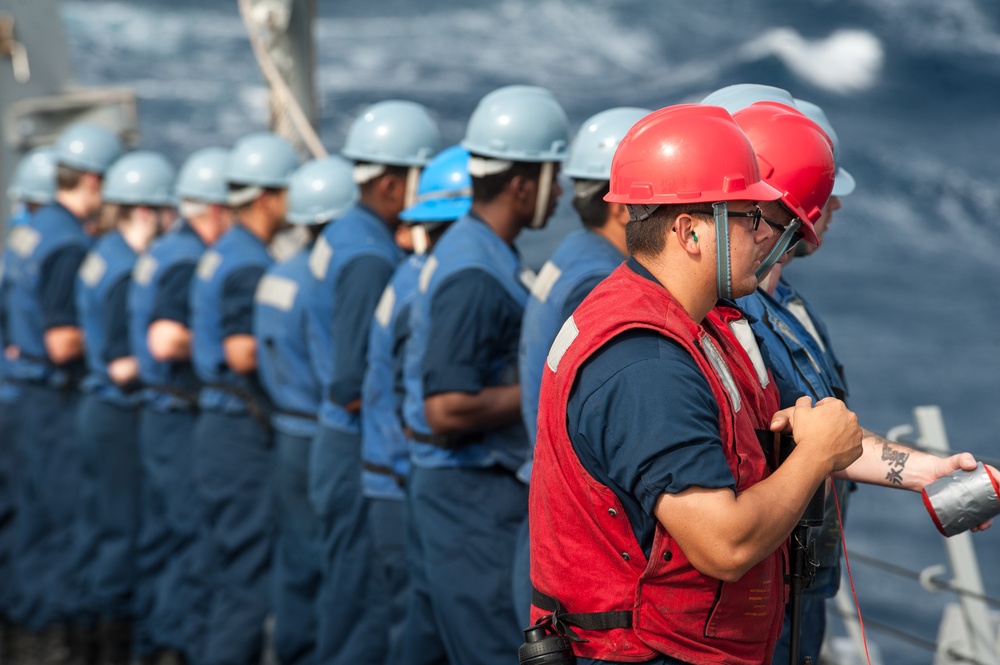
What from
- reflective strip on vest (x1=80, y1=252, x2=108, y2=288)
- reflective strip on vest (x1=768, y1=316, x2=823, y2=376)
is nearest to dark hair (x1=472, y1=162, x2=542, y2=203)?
reflective strip on vest (x1=768, y1=316, x2=823, y2=376)

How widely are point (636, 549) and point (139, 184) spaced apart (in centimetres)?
610

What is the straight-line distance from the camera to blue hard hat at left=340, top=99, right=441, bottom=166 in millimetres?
5582

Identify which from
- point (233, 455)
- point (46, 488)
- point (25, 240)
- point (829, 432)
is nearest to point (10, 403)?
point (46, 488)

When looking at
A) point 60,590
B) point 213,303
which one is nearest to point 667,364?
point 213,303

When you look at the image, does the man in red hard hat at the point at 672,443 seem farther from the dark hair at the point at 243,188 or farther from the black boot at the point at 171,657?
the black boot at the point at 171,657

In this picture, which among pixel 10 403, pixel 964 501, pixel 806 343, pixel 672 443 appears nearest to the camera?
pixel 672 443

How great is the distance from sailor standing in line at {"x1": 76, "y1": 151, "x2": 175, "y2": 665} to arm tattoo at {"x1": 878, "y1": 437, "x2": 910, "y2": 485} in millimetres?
5217

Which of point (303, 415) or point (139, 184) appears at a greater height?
point (139, 184)

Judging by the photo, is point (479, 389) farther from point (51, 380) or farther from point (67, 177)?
point (67, 177)

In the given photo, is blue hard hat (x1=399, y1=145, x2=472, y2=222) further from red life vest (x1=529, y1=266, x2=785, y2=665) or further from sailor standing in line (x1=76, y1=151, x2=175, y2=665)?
sailor standing in line (x1=76, y1=151, x2=175, y2=665)

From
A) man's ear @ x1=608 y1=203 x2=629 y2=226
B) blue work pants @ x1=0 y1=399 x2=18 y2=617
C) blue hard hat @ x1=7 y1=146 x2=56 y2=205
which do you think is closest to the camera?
man's ear @ x1=608 y1=203 x2=629 y2=226

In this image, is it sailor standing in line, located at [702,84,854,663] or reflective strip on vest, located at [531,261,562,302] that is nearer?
sailor standing in line, located at [702,84,854,663]

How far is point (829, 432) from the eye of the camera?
2.22m

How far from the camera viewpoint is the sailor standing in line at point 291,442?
5.73 metres
